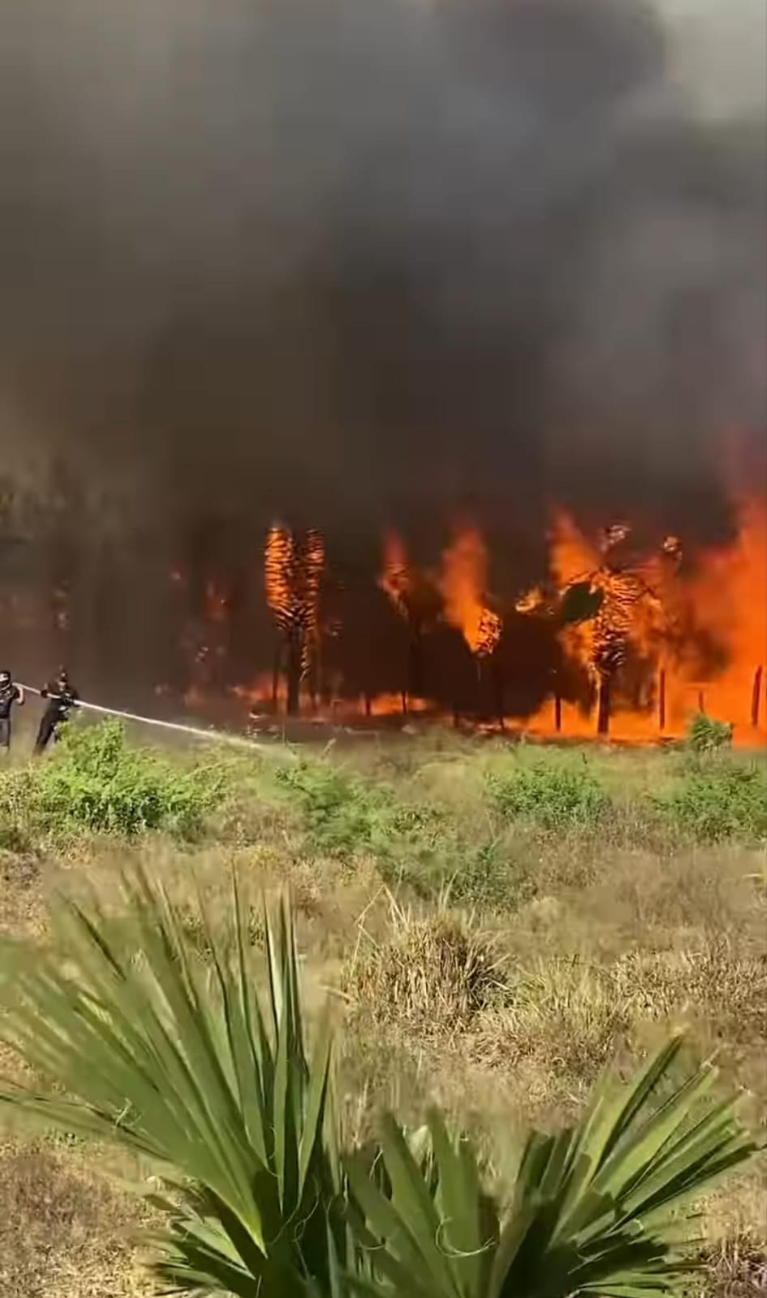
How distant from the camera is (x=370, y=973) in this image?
1975 mm

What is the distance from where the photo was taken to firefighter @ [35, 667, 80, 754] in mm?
2105

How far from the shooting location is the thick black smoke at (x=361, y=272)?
84.5 inches

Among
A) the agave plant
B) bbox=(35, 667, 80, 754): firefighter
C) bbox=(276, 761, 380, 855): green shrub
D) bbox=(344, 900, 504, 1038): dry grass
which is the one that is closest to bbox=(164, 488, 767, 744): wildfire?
bbox=(276, 761, 380, 855): green shrub

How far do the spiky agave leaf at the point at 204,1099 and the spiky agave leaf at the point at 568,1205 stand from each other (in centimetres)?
7

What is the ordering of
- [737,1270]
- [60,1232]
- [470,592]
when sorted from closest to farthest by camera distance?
[60,1232], [737,1270], [470,592]

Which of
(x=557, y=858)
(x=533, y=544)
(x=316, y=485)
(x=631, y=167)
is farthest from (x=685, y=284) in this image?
(x=557, y=858)

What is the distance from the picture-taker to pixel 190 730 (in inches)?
86.3

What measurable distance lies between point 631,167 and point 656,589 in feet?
2.85

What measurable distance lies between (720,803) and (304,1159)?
69.1 inches

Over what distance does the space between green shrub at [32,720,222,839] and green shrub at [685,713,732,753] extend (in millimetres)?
999

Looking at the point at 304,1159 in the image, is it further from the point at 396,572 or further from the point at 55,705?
the point at 396,572

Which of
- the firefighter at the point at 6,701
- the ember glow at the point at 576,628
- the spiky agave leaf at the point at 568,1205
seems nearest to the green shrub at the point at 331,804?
the ember glow at the point at 576,628

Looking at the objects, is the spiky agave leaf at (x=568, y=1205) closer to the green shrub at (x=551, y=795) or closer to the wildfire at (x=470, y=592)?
the green shrub at (x=551, y=795)

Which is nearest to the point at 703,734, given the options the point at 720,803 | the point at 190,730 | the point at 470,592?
the point at 720,803
